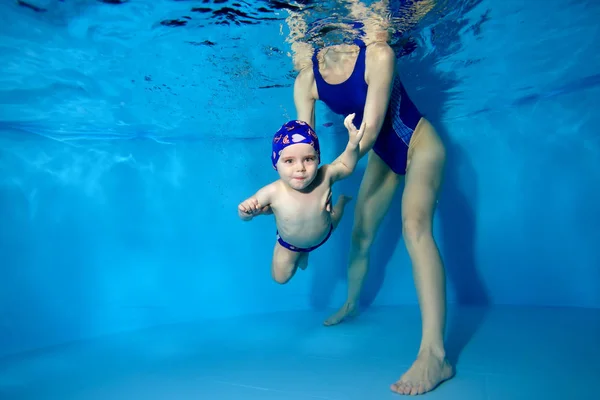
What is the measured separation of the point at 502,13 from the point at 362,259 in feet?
13.6

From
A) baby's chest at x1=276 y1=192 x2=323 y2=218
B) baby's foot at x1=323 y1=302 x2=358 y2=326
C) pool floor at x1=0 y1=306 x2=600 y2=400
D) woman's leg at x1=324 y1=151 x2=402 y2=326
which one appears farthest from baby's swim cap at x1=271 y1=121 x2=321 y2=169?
baby's foot at x1=323 y1=302 x2=358 y2=326

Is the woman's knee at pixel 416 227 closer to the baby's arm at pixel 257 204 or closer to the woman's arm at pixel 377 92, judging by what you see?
the woman's arm at pixel 377 92

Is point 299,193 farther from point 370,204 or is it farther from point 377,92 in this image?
point 370,204

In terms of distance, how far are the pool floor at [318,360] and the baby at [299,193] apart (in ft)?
4.22

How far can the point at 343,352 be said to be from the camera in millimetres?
5352

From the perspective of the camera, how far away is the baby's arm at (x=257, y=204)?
3961mm

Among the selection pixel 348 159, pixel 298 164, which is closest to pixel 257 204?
pixel 298 164

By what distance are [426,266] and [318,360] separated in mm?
2007

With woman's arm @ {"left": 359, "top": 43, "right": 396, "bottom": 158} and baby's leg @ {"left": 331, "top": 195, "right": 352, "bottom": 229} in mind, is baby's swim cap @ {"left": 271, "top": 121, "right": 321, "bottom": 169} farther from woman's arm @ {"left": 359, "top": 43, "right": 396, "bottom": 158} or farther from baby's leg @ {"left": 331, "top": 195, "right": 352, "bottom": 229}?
baby's leg @ {"left": 331, "top": 195, "right": 352, "bottom": 229}

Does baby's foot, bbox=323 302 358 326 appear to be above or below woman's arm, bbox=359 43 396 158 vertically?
below

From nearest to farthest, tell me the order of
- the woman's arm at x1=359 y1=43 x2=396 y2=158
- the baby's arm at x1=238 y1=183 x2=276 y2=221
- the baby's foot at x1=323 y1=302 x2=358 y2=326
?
the baby's arm at x1=238 y1=183 x2=276 y2=221 < the woman's arm at x1=359 y1=43 x2=396 y2=158 < the baby's foot at x1=323 y1=302 x2=358 y2=326

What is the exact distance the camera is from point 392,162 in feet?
17.8

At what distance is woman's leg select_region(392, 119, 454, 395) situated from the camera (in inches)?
149

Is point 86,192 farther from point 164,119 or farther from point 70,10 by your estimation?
point 70,10
